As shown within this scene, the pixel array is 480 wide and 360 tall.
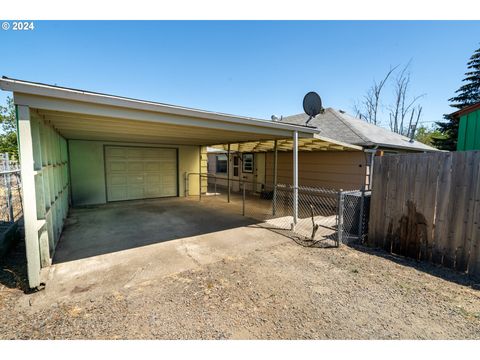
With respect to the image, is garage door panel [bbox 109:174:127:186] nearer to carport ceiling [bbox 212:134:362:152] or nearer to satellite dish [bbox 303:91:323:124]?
carport ceiling [bbox 212:134:362:152]

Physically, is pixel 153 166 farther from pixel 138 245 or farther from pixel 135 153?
pixel 138 245

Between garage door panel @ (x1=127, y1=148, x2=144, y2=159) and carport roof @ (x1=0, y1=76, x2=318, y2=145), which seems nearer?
carport roof @ (x1=0, y1=76, x2=318, y2=145)

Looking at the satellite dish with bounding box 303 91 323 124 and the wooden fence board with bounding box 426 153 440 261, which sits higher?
the satellite dish with bounding box 303 91 323 124

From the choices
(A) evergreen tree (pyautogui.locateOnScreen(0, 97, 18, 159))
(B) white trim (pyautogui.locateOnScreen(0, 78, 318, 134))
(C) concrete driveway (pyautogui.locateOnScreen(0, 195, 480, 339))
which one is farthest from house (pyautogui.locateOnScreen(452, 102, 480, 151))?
(A) evergreen tree (pyautogui.locateOnScreen(0, 97, 18, 159))

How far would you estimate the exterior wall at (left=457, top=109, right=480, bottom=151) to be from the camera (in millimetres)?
6051

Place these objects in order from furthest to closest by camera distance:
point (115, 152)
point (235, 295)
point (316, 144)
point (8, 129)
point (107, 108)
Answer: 1. point (8, 129)
2. point (115, 152)
3. point (316, 144)
4. point (107, 108)
5. point (235, 295)

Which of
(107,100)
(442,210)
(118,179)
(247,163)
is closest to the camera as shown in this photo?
(107,100)

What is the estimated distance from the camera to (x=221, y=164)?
1470 centimetres

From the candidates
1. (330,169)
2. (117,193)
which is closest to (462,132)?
(330,169)

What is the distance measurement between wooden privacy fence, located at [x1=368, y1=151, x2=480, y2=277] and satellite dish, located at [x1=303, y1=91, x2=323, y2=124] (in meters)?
4.51

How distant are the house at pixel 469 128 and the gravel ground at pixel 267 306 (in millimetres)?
4860

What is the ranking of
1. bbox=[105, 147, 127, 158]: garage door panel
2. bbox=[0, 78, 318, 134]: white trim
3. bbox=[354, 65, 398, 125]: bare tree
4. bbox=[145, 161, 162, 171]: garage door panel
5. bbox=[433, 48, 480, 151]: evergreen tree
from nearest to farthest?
bbox=[0, 78, 318, 134]: white trim, bbox=[105, 147, 127, 158]: garage door panel, bbox=[145, 161, 162, 171]: garage door panel, bbox=[433, 48, 480, 151]: evergreen tree, bbox=[354, 65, 398, 125]: bare tree

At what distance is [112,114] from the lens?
342cm

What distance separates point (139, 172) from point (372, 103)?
1025 inches
